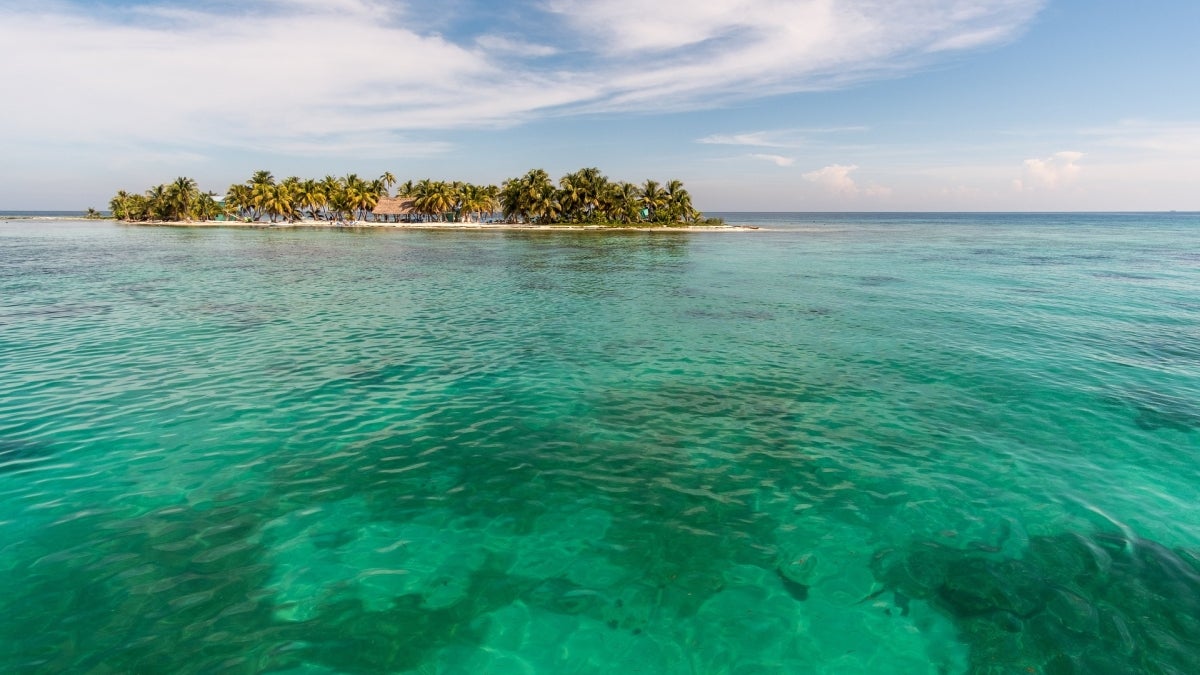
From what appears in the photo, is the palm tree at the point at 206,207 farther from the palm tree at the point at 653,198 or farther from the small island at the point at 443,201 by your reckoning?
the palm tree at the point at 653,198

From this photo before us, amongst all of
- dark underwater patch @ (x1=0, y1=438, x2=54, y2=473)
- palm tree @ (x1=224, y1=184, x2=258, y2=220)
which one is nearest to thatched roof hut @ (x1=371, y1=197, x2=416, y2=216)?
palm tree @ (x1=224, y1=184, x2=258, y2=220)

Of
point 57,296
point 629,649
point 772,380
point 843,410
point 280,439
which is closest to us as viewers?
point 629,649

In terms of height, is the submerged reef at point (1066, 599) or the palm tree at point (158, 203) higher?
the palm tree at point (158, 203)

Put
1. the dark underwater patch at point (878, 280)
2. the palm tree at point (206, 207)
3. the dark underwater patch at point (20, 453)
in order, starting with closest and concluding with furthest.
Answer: the dark underwater patch at point (20, 453) → the dark underwater patch at point (878, 280) → the palm tree at point (206, 207)

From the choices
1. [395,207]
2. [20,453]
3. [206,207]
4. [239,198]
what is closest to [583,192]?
[395,207]

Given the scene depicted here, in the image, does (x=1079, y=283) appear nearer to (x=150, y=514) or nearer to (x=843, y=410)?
(x=843, y=410)

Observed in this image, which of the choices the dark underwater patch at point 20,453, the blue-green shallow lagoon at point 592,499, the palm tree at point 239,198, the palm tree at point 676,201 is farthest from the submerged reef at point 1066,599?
the palm tree at point 239,198

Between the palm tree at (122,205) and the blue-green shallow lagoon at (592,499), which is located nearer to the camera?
the blue-green shallow lagoon at (592,499)

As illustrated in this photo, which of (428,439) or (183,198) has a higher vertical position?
(183,198)

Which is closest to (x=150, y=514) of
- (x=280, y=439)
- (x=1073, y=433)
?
(x=280, y=439)
